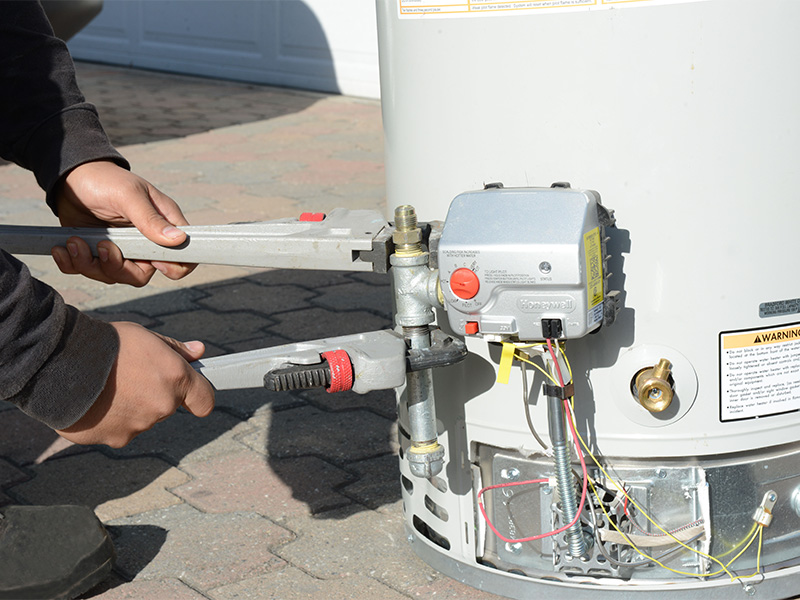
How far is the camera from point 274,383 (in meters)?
1.36

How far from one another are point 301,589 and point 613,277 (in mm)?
745

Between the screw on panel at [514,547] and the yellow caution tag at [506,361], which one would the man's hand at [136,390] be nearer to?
the yellow caution tag at [506,361]

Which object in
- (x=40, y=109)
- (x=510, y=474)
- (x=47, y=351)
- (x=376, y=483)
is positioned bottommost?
(x=376, y=483)


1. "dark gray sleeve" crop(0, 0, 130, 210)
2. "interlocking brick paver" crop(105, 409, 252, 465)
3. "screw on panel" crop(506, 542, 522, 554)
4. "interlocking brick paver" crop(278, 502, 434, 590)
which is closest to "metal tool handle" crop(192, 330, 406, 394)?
"screw on panel" crop(506, 542, 522, 554)

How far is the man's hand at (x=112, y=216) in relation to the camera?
1.58m

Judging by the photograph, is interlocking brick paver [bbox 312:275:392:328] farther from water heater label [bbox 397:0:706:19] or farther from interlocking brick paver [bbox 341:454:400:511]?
water heater label [bbox 397:0:706:19]

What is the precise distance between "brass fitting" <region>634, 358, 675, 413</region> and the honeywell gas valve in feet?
0.42

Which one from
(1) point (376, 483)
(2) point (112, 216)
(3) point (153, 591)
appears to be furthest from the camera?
(1) point (376, 483)

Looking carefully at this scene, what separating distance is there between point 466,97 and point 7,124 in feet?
3.00

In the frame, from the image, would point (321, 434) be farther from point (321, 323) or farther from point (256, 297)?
point (256, 297)

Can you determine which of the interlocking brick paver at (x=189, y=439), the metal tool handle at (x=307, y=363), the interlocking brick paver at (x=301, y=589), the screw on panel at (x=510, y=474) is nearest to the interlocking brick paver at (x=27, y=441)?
the interlocking brick paver at (x=189, y=439)

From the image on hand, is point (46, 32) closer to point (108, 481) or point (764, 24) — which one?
point (108, 481)

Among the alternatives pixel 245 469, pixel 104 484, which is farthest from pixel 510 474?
pixel 104 484

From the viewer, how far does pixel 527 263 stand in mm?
1266
